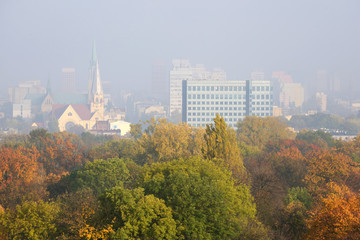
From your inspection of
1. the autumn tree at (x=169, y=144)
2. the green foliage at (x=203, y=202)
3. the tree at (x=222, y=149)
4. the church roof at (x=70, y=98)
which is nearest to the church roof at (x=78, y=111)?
the church roof at (x=70, y=98)

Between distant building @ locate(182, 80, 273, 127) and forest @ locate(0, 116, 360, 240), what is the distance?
8583 centimetres

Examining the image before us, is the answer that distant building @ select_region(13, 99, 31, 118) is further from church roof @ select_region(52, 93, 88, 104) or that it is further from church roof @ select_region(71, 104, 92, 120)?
church roof @ select_region(71, 104, 92, 120)

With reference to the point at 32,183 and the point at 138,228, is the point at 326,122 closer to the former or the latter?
the point at 32,183

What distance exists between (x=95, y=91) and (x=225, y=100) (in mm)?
54618

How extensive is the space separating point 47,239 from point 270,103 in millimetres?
112342

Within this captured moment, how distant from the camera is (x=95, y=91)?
563ft

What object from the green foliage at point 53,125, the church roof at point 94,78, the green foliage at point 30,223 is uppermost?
the church roof at point 94,78

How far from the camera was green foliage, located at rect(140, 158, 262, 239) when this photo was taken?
21.5m

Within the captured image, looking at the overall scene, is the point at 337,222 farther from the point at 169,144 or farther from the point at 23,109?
the point at 23,109

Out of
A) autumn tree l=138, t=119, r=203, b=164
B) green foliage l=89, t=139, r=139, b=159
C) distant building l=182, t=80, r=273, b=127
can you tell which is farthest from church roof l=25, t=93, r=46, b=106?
autumn tree l=138, t=119, r=203, b=164

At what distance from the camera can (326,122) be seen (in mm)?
120688

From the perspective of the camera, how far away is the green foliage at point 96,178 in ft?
110

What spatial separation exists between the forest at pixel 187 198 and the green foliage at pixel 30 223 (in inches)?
1.6

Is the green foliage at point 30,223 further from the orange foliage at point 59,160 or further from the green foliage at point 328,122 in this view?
the green foliage at point 328,122
